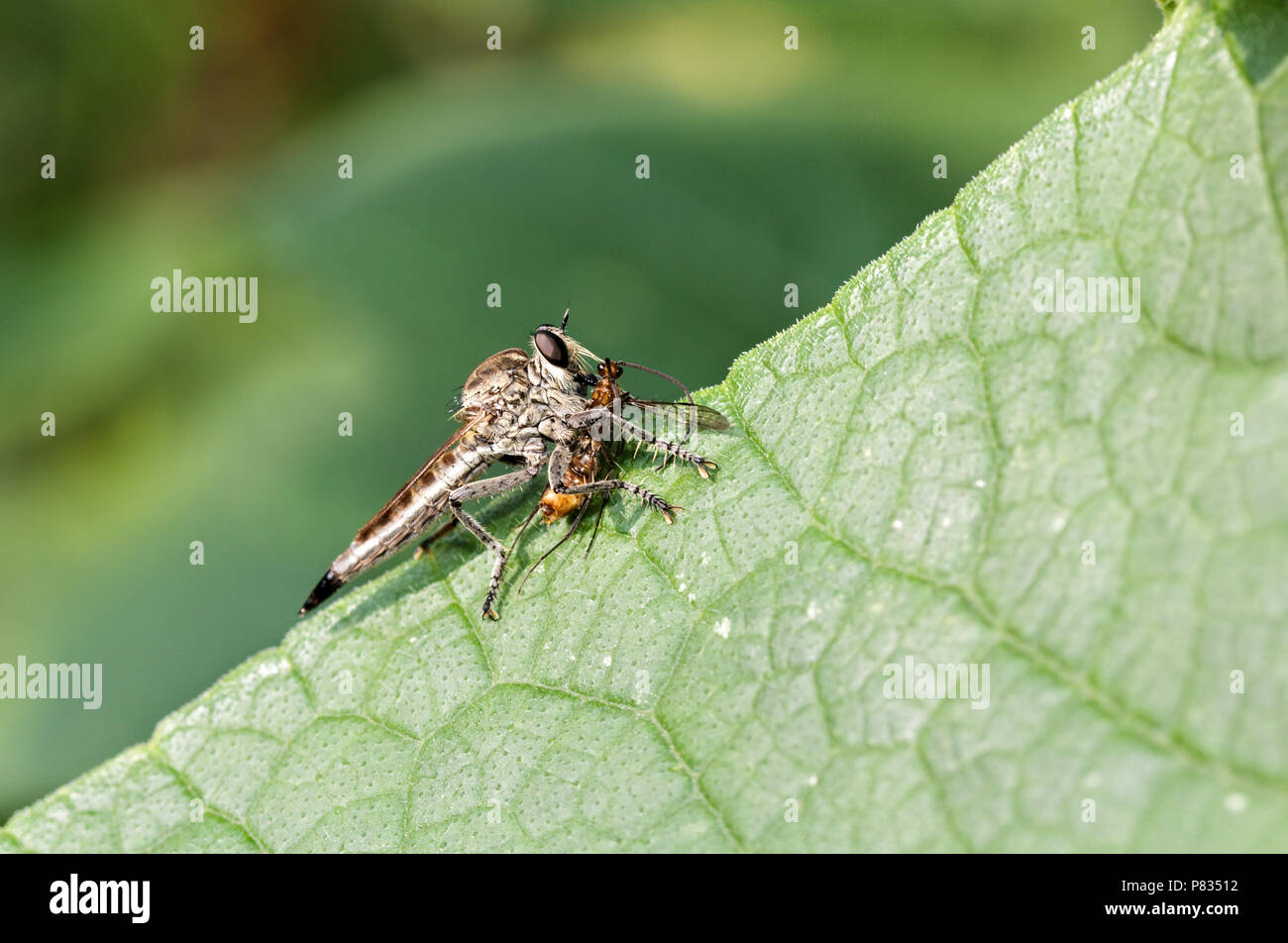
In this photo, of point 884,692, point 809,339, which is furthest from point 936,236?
point 884,692

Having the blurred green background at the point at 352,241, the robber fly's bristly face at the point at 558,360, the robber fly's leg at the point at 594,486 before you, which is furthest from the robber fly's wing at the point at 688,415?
the blurred green background at the point at 352,241

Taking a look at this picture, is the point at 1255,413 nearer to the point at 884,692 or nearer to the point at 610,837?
the point at 884,692

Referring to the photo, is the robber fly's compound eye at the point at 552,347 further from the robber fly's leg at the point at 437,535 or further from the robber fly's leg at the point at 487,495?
the robber fly's leg at the point at 437,535

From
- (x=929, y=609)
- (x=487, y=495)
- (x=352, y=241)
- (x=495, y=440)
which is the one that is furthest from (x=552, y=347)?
(x=929, y=609)

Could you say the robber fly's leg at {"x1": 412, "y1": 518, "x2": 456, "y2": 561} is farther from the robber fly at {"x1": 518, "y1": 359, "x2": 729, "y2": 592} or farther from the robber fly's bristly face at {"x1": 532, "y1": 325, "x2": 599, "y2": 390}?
the robber fly's bristly face at {"x1": 532, "y1": 325, "x2": 599, "y2": 390}

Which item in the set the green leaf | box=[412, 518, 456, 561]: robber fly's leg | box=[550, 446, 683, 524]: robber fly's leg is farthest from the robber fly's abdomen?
the green leaf

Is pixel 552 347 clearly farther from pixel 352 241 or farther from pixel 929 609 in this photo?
pixel 929 609
